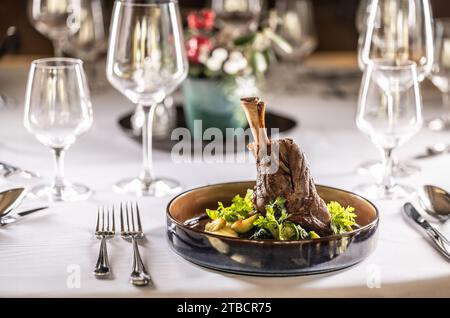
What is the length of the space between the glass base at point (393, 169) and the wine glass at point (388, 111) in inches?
4.0

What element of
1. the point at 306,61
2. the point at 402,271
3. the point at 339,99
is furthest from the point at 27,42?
the point at 402,271

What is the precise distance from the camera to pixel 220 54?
6.09 feet

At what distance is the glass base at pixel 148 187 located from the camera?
150cm

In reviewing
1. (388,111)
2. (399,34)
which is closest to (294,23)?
(399,34)

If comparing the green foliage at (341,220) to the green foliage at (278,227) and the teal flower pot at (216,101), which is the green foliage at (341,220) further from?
the teal flower pot at (216,101)

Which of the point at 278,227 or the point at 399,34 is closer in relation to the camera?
the point at 278,227

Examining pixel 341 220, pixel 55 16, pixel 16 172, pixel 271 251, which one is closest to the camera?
pixel 271 251

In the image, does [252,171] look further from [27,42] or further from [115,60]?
[27,42]

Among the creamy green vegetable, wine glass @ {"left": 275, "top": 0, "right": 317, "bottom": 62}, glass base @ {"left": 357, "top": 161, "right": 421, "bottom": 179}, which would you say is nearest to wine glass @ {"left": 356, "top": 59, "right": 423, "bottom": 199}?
glass base @ {"left": 357, "top": 161, "right": 421, "bottom": 179}

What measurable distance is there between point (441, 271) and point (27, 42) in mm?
2879

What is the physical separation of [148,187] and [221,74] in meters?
0.45

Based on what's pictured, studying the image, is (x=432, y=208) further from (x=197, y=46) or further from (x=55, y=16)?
(x=55, y=16)

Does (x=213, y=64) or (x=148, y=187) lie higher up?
(x=213, y=64)

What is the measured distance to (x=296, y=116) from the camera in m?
2.12
